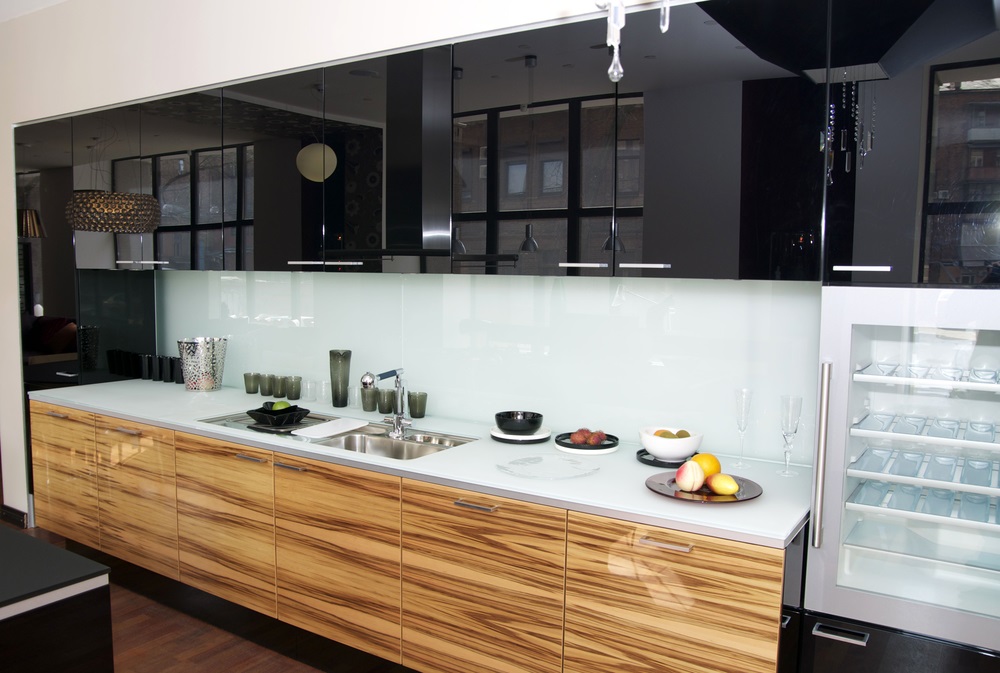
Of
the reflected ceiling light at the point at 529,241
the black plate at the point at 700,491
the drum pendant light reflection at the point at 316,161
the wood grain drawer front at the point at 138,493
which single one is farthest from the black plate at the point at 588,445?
the wood grain drawer front at the point at 138,493

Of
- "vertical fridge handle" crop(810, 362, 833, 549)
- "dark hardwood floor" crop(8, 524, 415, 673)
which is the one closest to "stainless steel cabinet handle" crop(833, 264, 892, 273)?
"vertical fridge handle" crop(810, 362, 833, 549)

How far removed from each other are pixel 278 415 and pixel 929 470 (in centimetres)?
257

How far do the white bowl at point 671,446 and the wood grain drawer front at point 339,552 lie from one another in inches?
37.0

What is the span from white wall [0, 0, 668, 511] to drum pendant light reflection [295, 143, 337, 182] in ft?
1.27

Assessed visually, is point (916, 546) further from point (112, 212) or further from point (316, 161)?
point (112, 212)

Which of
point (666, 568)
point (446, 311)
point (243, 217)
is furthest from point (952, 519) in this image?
point (243, 217)

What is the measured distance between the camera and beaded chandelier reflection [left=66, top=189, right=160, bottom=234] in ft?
13.7

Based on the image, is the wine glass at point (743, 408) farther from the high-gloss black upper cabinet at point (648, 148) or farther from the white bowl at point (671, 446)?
the high-gloss black upper cabinet at point (648, 148)

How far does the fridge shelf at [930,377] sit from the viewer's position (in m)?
2.09

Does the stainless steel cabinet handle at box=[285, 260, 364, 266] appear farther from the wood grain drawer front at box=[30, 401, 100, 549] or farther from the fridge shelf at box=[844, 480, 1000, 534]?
the fridge shelf at box=[844, 480, 1000, 534]

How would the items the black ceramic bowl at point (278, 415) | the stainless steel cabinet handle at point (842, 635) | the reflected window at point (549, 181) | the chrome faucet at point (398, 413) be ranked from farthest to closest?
the black ceramic bowl at point (278, 415), the chrome faucet at point (398, 413), the reflected window at point (549, 181), the stainless steel cabinet handle at point (842, 635)

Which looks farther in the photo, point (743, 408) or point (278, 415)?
point (278, 415)

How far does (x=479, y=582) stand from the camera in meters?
2.63

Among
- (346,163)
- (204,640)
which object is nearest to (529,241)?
(346,163)
